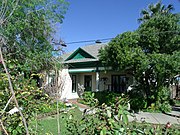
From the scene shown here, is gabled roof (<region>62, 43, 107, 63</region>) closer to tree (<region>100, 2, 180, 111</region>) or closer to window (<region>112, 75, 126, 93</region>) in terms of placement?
window (<region>112, 75, 126, 93</region>)

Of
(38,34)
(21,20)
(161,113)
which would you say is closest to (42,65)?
(38,34)

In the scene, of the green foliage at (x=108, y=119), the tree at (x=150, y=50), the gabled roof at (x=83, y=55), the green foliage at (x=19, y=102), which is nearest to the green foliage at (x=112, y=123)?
the green foliage at (x=108, y=119)

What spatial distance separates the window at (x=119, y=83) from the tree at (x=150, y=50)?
609 centimetres

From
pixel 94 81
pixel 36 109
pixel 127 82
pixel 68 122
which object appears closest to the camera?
pixel 36 109

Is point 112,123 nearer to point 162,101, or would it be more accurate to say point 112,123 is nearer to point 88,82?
point 162,101

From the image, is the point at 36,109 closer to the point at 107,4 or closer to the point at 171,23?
the point at 171,23

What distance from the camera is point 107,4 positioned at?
2273 centimetres

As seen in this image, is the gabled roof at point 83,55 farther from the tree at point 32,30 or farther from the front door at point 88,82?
the tree at point 32,30

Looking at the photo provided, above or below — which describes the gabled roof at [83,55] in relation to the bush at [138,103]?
above

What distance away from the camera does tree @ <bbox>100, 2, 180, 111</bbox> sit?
14.5 meters

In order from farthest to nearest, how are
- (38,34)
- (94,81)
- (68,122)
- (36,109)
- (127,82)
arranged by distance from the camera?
1. (94,81)
2. (127,82)
3. (38,34)
4. (68,122)
5. (36,109)

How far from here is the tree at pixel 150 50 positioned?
47.5 feet

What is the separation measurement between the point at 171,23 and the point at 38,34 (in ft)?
33.1

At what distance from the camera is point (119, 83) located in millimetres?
23328
